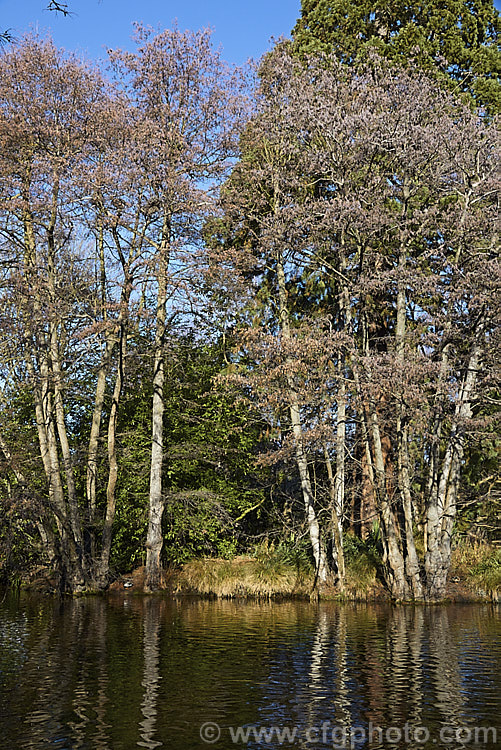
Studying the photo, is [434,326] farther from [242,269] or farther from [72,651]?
[72,651]

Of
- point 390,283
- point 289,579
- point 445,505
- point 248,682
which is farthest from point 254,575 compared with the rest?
point 248,682

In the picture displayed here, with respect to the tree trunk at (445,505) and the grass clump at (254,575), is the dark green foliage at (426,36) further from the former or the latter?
the grass clump at (254,575)

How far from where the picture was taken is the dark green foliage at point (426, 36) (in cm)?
2873

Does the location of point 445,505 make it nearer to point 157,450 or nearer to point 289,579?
point 289,579

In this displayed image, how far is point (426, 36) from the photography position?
29.8 metres

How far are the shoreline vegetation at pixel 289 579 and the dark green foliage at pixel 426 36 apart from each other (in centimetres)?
1547

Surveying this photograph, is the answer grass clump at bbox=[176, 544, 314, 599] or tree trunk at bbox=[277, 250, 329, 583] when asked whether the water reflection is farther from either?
tree trunk at bbox=[277, 250, 329, 583]

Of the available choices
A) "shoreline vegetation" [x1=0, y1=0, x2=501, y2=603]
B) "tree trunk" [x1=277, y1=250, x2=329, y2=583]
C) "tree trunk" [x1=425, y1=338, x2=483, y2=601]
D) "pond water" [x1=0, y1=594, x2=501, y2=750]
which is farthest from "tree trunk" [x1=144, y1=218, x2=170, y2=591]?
"tree trunk" [x1=425, y1=338, x2=483, y2=601]

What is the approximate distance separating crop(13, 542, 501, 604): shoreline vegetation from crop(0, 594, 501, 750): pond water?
4519mm

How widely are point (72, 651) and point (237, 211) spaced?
1719cm

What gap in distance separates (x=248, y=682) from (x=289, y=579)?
45.9ft

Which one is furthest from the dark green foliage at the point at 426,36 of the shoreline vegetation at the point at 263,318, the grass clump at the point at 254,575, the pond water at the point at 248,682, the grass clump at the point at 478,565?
the pond water at the point at 248,682

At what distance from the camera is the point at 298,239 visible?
1026 inches

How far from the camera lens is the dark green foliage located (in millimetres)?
28734
